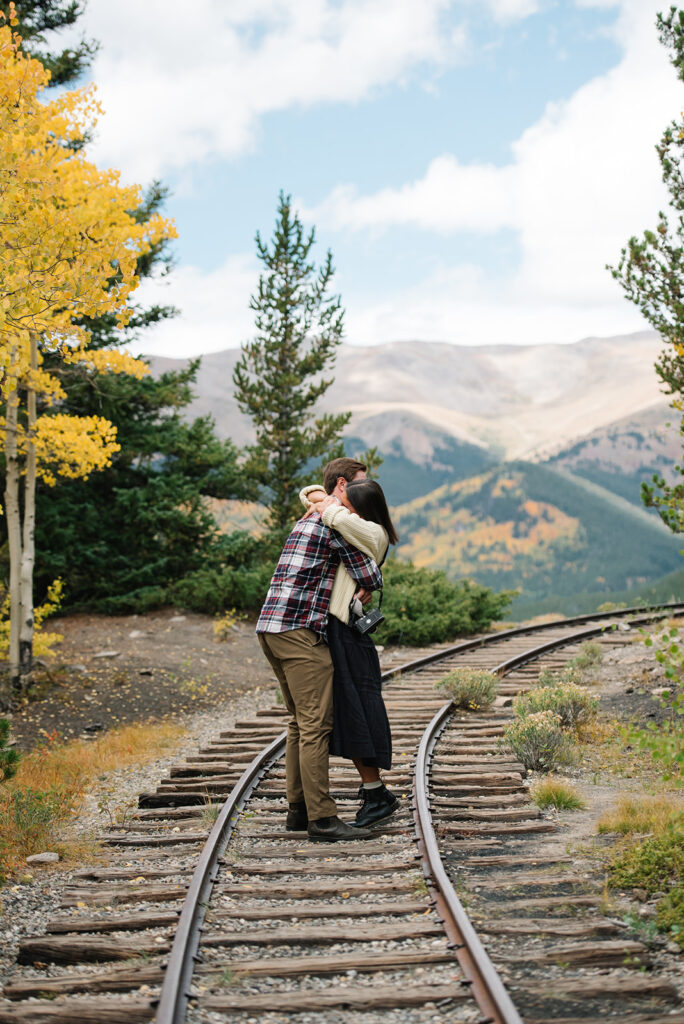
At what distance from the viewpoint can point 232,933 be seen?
159 inches

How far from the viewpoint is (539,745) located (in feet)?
24.9

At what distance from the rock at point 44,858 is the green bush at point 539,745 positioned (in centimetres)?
401

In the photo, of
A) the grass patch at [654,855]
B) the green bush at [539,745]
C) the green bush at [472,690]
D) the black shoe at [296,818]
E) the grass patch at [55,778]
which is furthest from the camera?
the green bush at [472,690]

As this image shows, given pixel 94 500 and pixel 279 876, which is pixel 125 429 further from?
pixel 279 876

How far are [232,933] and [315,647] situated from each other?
5.82 feet

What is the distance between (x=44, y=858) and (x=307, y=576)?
8.52ft

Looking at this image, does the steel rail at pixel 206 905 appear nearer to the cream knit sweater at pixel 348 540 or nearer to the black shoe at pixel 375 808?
the black shoe at pixel 375 808

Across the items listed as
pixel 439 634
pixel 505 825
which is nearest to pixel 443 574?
pixel 439 634

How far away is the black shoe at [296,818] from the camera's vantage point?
570cm

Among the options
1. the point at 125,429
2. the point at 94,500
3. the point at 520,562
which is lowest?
the point at 520,562

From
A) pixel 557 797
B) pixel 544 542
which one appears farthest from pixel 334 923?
pixel 544 542

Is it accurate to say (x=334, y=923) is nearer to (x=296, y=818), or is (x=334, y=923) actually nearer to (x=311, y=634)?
(x=296, y=818)

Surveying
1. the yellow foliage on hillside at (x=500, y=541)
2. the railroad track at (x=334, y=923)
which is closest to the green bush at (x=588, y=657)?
the railroad track at (x=334, y=923)

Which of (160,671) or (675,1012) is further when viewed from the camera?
(160,671)
